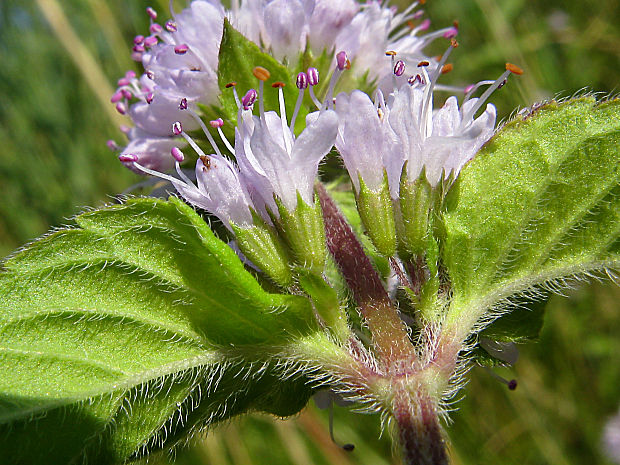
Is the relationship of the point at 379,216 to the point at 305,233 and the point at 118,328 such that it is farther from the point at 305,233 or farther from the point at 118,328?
the point at 118,328

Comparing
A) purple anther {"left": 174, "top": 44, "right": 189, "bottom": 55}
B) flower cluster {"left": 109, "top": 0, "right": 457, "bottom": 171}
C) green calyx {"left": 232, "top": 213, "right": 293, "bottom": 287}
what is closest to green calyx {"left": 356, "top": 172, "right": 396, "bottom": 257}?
green calyx {"left": 232, "top": 213, "right": 293, "bottom": 287}

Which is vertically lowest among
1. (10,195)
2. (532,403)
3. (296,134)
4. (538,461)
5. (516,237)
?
(538,461)

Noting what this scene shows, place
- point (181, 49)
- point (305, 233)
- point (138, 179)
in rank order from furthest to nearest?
point (138, 179) < point (181, 49) < point (305, 233)

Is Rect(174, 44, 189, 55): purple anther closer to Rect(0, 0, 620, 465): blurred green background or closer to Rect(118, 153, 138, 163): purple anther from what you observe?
Rect(118, 153, 138, 163): purple anther

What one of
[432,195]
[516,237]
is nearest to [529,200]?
[516,237]

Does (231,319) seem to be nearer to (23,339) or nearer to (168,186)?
(23,339)

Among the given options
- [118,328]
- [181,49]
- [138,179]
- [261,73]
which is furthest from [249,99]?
[138,179]
